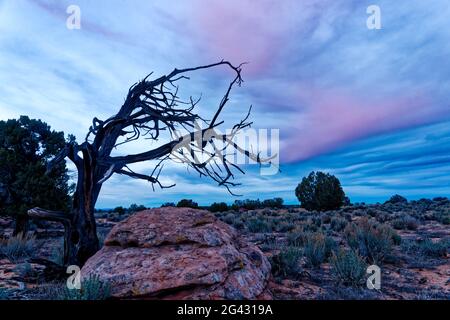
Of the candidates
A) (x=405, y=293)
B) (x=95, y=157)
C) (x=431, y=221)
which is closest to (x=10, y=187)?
(x=95, y=157)

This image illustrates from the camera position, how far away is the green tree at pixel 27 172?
12.9m

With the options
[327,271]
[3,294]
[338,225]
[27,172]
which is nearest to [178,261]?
[3,294]

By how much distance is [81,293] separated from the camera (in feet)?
14.8

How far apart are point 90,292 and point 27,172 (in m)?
10.9

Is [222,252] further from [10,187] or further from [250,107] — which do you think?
[10,187]

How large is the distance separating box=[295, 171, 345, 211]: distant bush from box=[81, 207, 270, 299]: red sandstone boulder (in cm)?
2653

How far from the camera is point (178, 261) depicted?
4973 millimetres

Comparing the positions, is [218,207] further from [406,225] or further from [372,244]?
[372,244]

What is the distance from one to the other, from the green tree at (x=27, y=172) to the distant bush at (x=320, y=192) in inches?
957

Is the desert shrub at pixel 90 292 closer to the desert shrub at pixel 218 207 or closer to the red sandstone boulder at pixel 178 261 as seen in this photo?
the red sandstone boulder at pixel 178 261

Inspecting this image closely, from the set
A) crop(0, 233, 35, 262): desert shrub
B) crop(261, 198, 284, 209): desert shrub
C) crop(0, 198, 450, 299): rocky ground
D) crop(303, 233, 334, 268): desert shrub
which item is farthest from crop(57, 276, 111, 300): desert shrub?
crop(261, 198, 284, 209): desert shrub

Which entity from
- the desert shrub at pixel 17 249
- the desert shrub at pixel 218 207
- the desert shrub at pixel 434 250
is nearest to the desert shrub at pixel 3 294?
the desert shrub at pixel 17 249

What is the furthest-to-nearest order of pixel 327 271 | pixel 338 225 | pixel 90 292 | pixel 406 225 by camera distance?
pixel 406 225, pixel 338 225, pixel 327 271, pixel 90 292

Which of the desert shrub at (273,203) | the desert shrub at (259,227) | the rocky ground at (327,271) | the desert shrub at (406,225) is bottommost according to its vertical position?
the rocky ground at (327,271)
